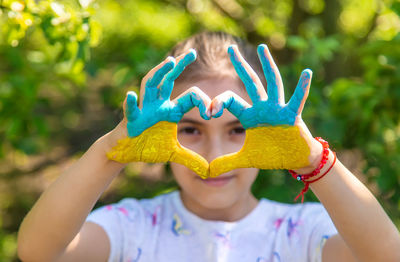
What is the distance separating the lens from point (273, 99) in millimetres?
1016

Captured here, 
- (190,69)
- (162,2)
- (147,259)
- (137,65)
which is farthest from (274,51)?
(147,259)

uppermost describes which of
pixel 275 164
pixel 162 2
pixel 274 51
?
pixel 275 164

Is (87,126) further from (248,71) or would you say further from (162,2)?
(248,71)

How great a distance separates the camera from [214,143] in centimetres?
132

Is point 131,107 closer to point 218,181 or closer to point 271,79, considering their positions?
point 271,79

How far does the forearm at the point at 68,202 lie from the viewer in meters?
1.13

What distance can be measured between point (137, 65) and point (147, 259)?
0.98 m

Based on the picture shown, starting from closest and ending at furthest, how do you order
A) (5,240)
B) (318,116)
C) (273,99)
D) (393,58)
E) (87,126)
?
1. (273,99)
2. (393,58)
3. (318,116)
4. (5,240)
5. (87,126)

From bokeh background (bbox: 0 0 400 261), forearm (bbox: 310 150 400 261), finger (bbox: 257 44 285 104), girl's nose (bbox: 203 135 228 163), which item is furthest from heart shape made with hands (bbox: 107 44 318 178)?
bokeh background (bbox: 0 0 400 261)

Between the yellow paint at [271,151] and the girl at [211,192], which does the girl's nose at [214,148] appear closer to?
the girl at [211,192]

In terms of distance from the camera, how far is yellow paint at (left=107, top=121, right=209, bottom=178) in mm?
1059

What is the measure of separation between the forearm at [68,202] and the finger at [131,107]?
0.14 metres

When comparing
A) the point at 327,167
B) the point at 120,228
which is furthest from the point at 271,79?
the point at 120,228

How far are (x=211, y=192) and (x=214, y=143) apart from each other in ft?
0.57
